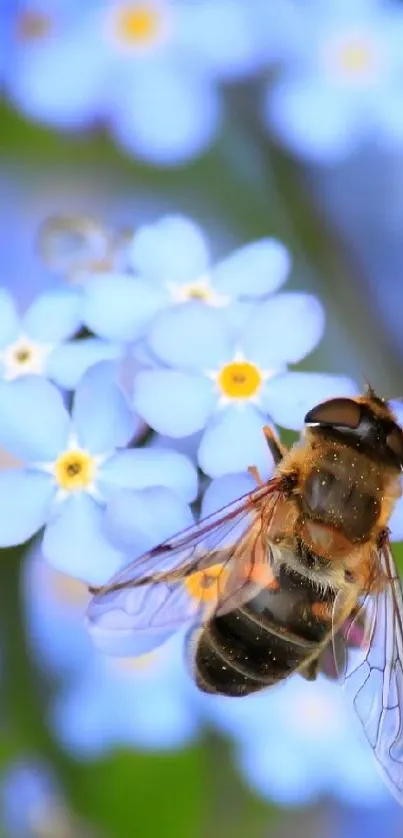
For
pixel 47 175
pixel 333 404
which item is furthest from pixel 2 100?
pixel 333 404

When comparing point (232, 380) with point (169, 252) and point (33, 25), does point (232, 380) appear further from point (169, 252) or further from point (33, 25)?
point (33, 25)

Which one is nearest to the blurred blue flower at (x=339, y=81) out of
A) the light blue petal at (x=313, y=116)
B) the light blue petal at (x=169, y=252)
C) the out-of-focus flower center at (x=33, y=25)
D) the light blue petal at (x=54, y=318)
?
the light blue petal at (x=313, y=116)


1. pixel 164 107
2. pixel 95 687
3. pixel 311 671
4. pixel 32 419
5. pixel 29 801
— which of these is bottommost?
pixel 29 801

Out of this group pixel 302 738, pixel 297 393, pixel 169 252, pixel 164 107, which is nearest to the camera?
pixel 297 393

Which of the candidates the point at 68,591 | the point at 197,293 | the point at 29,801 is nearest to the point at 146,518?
the point at 197,293

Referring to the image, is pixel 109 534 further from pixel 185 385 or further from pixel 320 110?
pixel 320 110

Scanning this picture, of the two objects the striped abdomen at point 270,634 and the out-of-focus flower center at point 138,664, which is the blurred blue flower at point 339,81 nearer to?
the out-of-focus flower center at point 138,664
